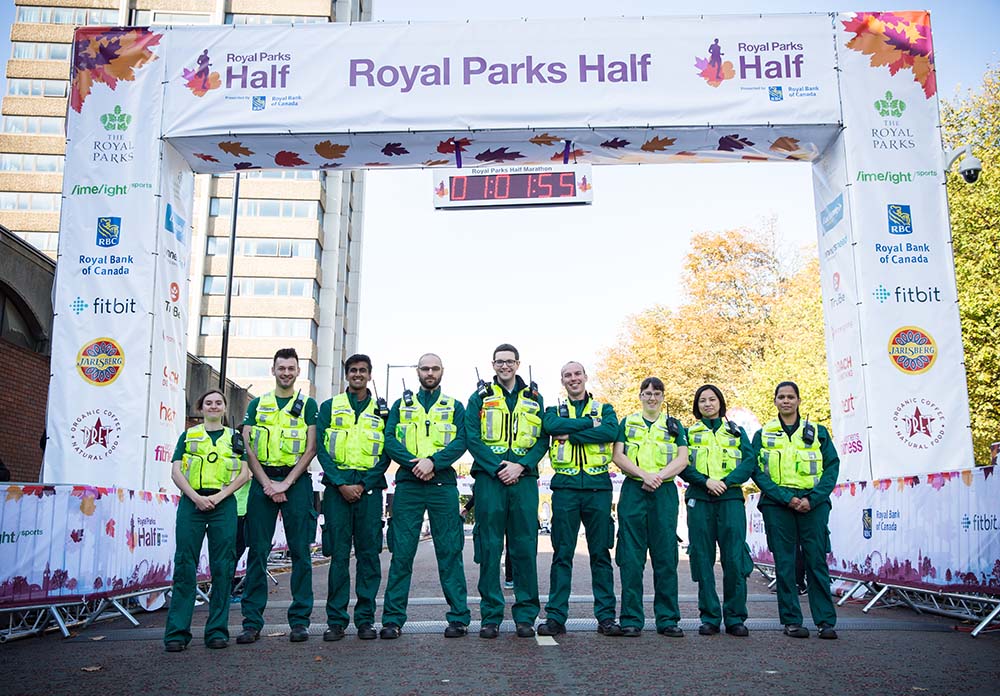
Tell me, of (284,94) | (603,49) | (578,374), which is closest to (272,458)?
(578,374)

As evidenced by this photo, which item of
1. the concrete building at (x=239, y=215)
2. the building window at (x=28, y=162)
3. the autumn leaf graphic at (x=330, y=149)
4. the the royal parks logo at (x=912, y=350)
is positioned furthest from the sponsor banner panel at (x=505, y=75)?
the building window at (x=28, y=162)

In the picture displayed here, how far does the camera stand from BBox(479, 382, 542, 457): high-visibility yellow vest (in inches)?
303

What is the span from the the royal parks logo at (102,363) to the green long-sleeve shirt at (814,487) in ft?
25.0

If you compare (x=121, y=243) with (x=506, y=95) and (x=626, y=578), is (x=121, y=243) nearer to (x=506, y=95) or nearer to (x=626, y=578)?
(x=506, y=95)

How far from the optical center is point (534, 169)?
1251 centimetres

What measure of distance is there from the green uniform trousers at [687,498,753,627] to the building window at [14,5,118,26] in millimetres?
63008

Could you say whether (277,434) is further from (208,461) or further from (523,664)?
(523,664)

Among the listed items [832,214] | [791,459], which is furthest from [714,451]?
[832,214]

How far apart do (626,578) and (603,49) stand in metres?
7.11

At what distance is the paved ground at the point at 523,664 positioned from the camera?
5.42m

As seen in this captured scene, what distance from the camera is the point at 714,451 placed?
7.97 m

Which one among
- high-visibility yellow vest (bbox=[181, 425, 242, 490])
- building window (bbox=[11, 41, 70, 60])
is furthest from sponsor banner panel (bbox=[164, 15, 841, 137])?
building window (bbox=[11, 41, 70, 60])

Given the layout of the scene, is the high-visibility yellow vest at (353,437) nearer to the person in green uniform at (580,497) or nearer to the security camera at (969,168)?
the person in green uniform at (580,497)

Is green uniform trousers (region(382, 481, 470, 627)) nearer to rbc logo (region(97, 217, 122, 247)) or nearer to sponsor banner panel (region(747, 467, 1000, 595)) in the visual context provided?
sponsor banner panel (region(747, 467, 1000, 595))
